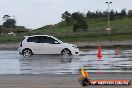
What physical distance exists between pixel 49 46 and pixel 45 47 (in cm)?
32

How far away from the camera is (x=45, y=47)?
30.9 meters

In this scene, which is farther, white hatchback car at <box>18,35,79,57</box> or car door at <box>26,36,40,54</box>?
car door at <box>26,36,40,54</box>

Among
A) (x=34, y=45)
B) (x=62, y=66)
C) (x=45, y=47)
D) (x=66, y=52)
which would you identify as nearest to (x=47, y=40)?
(x=45, y=47)

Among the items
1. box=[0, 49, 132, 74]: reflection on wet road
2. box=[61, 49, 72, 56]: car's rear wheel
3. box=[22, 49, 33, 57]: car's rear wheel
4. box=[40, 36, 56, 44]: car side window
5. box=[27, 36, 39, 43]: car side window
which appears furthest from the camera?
box=[27, 36, 39, 43]: car side window

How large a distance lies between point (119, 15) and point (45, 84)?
180 metres

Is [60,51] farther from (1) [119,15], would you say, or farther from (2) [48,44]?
(1) [119,15]

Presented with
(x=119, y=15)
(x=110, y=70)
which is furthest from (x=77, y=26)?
(x=110, y=70)

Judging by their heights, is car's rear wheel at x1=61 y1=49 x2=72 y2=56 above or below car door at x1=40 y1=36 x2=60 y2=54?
below

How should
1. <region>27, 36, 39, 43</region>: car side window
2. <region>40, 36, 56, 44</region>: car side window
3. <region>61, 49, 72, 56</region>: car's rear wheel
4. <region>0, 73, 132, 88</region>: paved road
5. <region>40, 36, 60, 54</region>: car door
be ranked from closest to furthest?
1. <region>0, 73, 132, 88</region>: paved road
2. <region>61, 49, 72, 56</region>: car's rear wheel
3. <region>40, 36, 60, 54</region>: car door
4. <region>40, 36, 56, 44</region>: car side window
5. <region>27, 36, 39, 43</region>: car side window

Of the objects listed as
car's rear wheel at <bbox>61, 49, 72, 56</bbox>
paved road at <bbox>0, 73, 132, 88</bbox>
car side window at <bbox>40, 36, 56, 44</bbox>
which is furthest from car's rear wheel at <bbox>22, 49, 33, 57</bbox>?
paved road at <bbox>0, 73, 132, 88</bbox>

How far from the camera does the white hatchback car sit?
30.4 metres

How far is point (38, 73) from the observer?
1858 centimetres

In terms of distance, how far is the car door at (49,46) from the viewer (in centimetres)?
3069

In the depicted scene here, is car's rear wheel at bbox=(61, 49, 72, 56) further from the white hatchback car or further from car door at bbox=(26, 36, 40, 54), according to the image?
car door at bbox=(26, 36, 40, 54)
